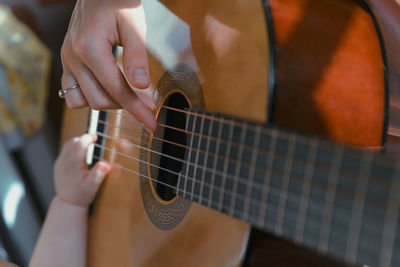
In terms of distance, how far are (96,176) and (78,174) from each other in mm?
68

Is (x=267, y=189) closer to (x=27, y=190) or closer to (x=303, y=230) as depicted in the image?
(x=303, y=230)

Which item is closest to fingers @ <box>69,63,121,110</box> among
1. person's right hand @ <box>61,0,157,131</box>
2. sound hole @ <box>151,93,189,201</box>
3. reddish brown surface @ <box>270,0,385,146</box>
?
person's right hand @ <box>61,0,157,131</box>

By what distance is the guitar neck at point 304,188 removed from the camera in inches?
13.6

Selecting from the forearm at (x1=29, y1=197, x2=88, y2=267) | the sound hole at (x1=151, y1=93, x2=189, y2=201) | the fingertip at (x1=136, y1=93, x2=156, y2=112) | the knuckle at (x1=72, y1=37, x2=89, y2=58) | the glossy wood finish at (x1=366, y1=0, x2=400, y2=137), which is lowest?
the forearm at (x1=29, y1=197, x2=88, y2=267)

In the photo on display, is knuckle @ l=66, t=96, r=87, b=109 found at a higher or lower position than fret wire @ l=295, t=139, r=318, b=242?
lower

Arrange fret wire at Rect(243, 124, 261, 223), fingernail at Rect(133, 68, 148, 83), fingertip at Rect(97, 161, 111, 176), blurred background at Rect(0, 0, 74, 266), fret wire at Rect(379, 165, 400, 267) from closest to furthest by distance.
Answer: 1. fret wire at Rect(379, 165, 400, 267)
2. fret wire at Rect(243, 124, 261, 223)
3. fingernail at Rect(133, 68, 148, 83)
4. fingertip at Rect(97, 161, 111, 176)
5. blurred background at Rect(0, 0, 74, 266)

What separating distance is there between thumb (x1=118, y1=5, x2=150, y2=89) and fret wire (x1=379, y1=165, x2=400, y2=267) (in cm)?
37

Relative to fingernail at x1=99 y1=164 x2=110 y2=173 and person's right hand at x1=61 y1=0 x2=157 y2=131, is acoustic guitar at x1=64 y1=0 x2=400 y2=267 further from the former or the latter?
fingernail at x1=99 y1=164 x2=110 y2=173

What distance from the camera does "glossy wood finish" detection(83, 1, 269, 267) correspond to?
0.50m

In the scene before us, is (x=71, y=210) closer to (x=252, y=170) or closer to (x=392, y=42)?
(x=252, y=170)

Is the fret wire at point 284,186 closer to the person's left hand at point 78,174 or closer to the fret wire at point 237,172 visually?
the fret wire at point 237,172

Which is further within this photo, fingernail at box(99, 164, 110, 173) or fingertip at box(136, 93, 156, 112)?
fingernail at box(99, 164, 110, 173)

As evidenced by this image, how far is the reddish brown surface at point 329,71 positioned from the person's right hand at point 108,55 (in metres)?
0.21

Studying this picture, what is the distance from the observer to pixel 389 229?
34 centimetres
